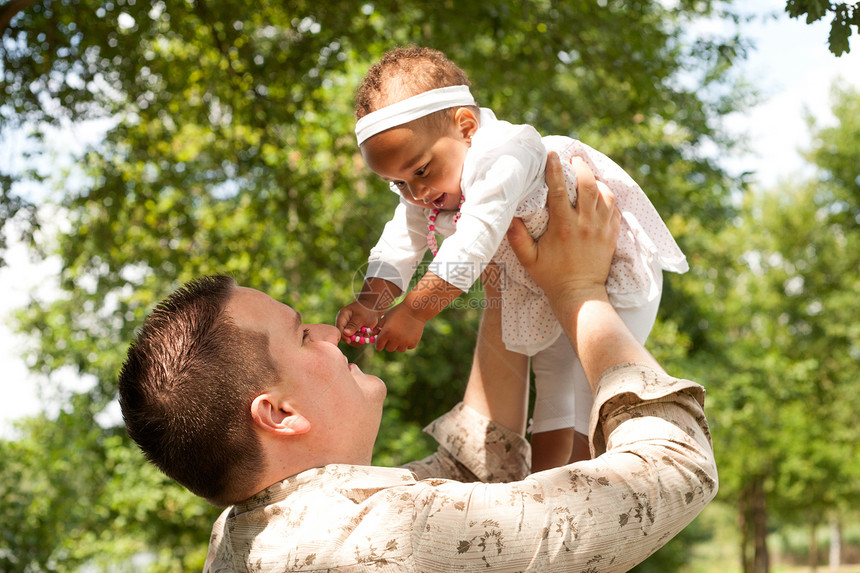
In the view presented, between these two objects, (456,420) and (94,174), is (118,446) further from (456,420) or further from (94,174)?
(456,420)

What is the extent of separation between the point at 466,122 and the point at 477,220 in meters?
0.42

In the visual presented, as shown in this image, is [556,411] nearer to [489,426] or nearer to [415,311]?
[489,426]

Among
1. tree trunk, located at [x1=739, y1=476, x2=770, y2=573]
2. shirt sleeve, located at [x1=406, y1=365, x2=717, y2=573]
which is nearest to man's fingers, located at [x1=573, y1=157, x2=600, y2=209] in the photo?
shirt sleeve, located at [x1=406, y1=365, x2=717, y2=573]

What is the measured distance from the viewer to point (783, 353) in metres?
21.3

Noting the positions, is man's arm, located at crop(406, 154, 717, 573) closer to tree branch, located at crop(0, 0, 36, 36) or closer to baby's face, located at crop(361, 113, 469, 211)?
baby's face, located at crop(361, 113, 469, 211)

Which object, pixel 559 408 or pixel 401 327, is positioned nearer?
pixel 401 327

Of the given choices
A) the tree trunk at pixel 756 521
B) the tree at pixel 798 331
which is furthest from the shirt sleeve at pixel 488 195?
the tree trunk at pixel 756 521

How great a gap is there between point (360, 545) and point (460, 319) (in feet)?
21.8

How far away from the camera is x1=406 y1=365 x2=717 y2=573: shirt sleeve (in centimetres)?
119

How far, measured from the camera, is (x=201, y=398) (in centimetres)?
141

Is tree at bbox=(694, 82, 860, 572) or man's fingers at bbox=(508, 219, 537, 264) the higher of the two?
tree at bbox=(694, 82, 860, 572)

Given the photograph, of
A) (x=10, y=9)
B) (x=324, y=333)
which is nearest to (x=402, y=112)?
(x=324, y=333)

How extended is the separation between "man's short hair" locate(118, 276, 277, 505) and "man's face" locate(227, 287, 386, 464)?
31 millimetres

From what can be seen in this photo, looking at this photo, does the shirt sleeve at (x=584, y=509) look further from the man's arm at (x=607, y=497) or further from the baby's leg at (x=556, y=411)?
the baby's leg at (x=556, y=411)
